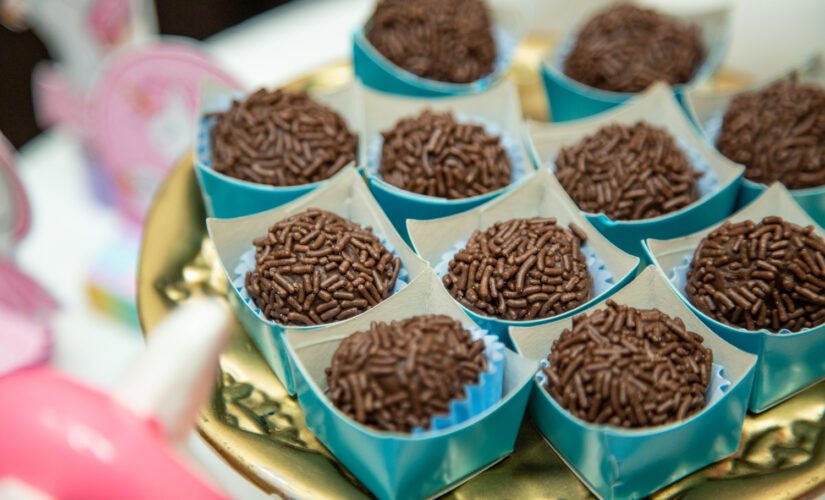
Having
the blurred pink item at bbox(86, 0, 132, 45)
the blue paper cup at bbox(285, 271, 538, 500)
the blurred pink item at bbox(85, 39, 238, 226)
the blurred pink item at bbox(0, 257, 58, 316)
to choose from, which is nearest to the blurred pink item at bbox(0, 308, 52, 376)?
the blurred pink item at bbox(0, 257, 58, 316)

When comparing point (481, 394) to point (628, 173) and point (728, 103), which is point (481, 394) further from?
point (728, 103)

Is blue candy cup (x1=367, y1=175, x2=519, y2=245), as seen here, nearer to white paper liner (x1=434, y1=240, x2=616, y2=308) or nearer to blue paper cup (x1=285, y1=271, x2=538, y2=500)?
white paper liner (x1=434, y1=240, x2=616, y2=308)

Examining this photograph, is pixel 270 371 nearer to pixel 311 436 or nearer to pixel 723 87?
pixel 311 436

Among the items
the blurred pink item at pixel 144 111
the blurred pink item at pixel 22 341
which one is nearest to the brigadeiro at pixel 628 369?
the blurred pink item at pixel 144 111

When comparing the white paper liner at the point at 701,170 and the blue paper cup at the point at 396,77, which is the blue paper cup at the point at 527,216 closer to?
the white paper liner at the point at 701,170

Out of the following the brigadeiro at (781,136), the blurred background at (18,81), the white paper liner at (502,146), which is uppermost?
the brigadeiro at (781,136)

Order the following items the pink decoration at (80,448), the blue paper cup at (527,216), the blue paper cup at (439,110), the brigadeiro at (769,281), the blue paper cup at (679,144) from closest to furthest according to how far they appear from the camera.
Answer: the pink decoration at (80,448), the brigadeiro at (769,281), the blue paper cup at (527,216), the blue paper cup at (679,144), the blue paper cup at (439,110)

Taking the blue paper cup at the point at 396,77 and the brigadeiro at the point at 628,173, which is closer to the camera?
the brigadeiro at the point at 628,173

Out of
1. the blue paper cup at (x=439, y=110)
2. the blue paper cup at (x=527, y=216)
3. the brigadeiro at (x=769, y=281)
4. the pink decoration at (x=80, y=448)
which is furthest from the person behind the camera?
the blue paper cup at (x=439, y=110)
